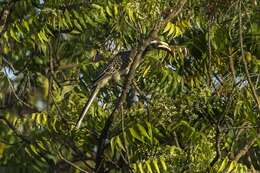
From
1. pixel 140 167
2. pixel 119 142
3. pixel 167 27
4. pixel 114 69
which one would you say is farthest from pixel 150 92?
pixel 140 167

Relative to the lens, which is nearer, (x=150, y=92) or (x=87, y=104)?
(x=87, y=104)

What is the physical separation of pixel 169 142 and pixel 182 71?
28.2 inches

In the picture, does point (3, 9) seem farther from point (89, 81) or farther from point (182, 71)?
point (182, 71)

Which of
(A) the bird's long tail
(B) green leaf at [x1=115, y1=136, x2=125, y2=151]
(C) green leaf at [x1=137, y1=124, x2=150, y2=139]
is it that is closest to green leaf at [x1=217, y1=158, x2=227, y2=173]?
(C) green leaf at [x1=137, y1=124, x2=150, y2=139]

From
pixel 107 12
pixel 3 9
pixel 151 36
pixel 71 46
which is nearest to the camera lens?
pixel 151 36

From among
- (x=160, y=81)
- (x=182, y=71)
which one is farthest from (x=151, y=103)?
(x=182, y=71)

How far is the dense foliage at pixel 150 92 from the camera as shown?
5.02m

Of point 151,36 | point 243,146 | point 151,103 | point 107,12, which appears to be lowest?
point 243,146

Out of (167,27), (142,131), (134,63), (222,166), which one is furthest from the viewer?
(167,27)

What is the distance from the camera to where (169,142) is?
213 inches

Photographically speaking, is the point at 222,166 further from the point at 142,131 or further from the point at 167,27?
the point at 167,27

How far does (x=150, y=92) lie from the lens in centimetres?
550

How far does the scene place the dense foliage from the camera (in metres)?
5.02

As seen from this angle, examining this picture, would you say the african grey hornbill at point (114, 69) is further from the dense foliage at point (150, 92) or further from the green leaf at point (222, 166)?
the green leaf at point (222, 166)
